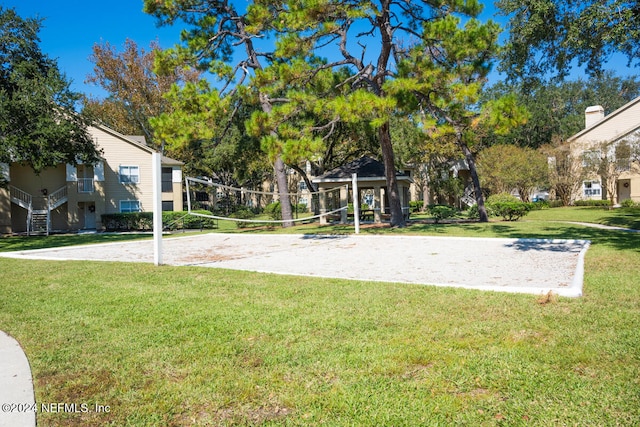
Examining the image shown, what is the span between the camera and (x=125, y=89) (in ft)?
112

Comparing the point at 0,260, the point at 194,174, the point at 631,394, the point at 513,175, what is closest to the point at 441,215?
the point at 513,175

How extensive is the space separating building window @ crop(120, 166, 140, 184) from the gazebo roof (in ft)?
43.5

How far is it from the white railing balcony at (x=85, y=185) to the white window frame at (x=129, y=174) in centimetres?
176

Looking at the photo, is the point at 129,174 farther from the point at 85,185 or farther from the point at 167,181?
the point at 167,181

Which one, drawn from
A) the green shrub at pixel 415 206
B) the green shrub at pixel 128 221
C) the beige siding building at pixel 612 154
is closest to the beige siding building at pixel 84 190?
the green shrub at pixel 128 221

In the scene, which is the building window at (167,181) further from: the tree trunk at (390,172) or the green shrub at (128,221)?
the tree trunk at (390,172)

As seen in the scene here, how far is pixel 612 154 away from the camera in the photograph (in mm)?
27500

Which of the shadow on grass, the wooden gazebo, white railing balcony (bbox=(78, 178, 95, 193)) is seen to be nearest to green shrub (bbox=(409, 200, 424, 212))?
the wooden gazebo

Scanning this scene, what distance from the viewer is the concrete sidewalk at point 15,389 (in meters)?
2.46

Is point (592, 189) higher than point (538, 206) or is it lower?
higher

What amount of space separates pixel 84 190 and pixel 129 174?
9.35ft

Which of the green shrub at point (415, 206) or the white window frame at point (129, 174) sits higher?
the white window frame at point (129, 174)

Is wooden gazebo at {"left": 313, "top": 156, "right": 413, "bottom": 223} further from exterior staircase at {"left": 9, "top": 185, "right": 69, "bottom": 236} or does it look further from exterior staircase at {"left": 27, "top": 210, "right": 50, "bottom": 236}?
exterior staircase at {"left": 27, "top": 210, "right": 50, "bottom": 236}

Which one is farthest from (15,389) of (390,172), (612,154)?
(612,154)
